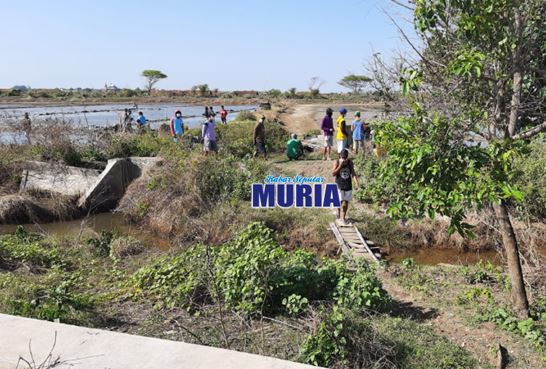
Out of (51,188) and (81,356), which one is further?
(51,188)

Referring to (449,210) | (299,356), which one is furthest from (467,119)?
(299,356)

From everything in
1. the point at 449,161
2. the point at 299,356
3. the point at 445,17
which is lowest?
the point at 299,356

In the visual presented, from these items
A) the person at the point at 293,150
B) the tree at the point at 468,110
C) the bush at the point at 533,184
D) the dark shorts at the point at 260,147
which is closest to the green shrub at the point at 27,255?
the tree at the point at 468,110

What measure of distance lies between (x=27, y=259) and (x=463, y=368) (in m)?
6.86

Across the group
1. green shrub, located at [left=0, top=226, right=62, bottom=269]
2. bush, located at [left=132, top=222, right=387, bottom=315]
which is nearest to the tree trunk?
bush, located at [left=132, top=222, right=387, bottom=315]

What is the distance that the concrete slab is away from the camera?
1423 cm

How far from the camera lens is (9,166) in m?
14.6

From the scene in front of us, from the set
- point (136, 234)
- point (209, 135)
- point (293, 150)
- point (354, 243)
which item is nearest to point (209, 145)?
point (209, 135)

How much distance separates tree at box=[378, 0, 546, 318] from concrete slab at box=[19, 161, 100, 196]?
11.2 m

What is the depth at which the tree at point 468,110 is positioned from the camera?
4441mm

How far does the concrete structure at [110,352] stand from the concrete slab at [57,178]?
10721mm

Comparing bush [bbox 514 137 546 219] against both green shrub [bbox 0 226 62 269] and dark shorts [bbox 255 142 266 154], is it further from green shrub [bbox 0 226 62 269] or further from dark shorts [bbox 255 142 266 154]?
green shrub [bbox 0 226 62 269]

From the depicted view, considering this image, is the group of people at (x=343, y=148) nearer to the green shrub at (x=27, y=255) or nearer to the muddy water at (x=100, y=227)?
the muddy water at (x=100, y=227)

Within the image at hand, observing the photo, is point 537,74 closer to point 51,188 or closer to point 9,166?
point 51,188
